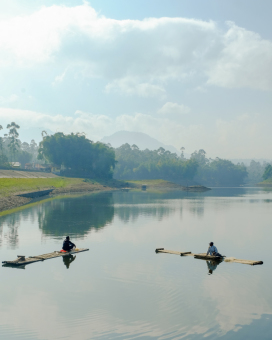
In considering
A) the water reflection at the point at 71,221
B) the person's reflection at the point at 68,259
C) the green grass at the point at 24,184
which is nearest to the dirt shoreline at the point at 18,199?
the green grass at the point at 24,184

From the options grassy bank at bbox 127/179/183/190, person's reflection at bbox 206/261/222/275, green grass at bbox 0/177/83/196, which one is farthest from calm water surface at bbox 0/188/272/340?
grassy bank at bbox 127/179/183/190

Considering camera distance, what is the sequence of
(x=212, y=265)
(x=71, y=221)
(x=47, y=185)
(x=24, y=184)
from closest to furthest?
(x=212, y=265)
(x=71, y=221)
(x=24, y=184)
(x=47, y=185)

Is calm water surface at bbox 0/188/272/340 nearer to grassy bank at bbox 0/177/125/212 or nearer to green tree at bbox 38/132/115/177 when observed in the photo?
grassy bank at bbox 0/177/125/212

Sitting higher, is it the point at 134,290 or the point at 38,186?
the point at 38,186

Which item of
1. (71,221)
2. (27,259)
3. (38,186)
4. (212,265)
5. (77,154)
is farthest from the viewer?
(77,154)

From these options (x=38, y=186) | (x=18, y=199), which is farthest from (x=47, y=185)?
(x=18, y=199)

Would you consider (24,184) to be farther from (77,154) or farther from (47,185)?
(77,154)

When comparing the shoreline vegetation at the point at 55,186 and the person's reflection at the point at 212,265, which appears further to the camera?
the shoreline vegetation at the point at 55,186

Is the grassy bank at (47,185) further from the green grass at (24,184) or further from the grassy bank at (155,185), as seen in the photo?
the grassy bank at (155,185)

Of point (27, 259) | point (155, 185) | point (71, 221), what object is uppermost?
point (155, 185)

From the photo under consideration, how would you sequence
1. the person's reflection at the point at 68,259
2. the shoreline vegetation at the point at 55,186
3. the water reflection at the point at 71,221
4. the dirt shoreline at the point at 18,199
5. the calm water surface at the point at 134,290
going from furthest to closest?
1. the shoreline vegetation at the point at 55,186
2. the dirt shoreline at the point at 18,199
3. the water reflection at the point at 71,221
4. the person's reflection at the point at 68,259
5. the calm water surface at the point at 134,290

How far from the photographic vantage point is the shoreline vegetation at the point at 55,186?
79300mm

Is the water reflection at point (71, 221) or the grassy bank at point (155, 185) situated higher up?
the grassy bank at point (155, 185)

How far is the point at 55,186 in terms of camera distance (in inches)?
5157
